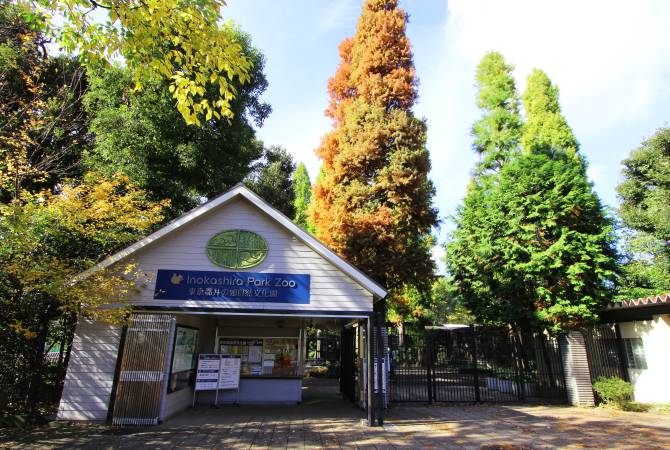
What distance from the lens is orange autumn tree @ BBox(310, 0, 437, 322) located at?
15539 mm

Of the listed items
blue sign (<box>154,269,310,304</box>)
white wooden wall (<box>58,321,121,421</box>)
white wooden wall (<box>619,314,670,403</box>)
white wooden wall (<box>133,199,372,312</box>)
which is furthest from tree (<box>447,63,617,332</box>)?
white wooden wall (<box>58,321,121,421</box>)

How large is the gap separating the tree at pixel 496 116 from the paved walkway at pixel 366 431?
12.4 m

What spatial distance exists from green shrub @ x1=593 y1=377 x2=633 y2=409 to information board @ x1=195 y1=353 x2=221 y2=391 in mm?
12753

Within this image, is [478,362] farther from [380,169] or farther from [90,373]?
[90,373]

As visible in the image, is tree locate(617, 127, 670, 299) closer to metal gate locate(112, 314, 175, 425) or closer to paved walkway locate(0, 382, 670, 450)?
paved walkway locate(0, 382, 670, 450)

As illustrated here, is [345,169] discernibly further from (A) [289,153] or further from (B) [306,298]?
(A) [289,153]

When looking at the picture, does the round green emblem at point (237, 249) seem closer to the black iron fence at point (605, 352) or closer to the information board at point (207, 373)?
the information board at point (207, 373)

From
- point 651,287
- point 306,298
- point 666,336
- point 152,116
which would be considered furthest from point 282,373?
point 651,287

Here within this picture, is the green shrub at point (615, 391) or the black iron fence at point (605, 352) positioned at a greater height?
the black iron fence at point (605, 352)

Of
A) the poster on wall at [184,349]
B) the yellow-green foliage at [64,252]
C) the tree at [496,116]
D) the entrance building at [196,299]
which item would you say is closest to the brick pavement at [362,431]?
the entrance building at [196,299]

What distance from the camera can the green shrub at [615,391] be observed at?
12.9m

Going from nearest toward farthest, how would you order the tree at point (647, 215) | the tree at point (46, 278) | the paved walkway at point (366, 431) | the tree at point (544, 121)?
the paved walkway at point (366, 431)
the tree at point (46, 278)
the tree at point (647, 215)
the tree at point (544, 121)

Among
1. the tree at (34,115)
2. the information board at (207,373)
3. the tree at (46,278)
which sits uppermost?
the tree at (34,115)

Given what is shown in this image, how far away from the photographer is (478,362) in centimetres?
1490
